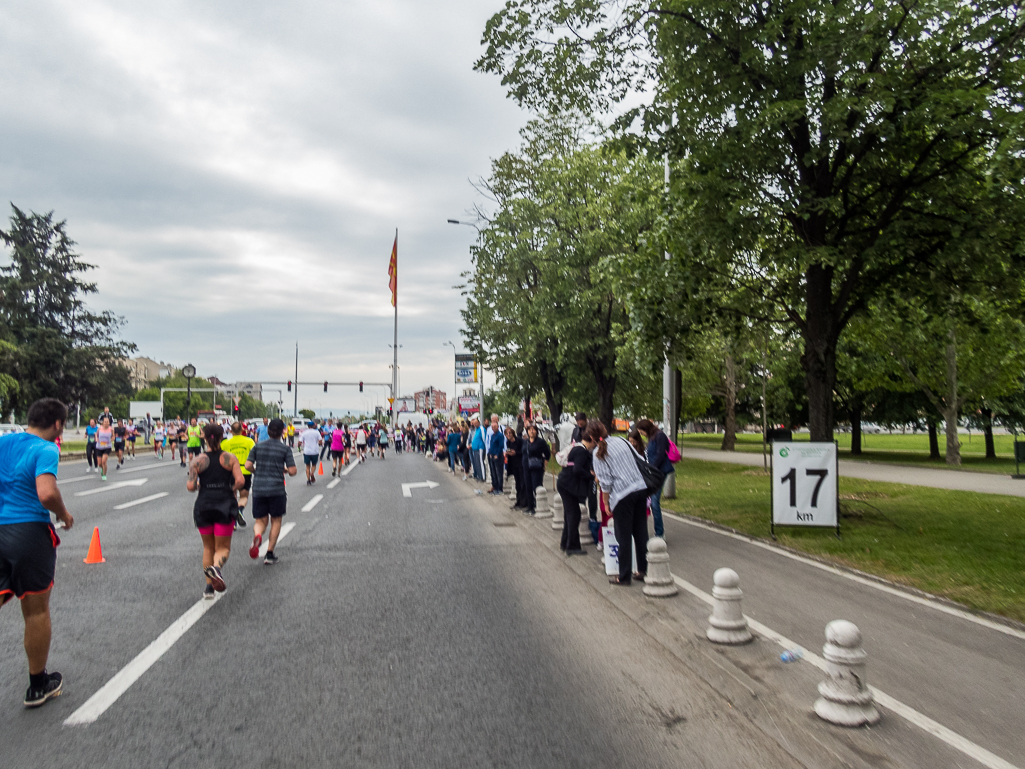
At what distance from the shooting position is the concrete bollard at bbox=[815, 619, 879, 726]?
4352 mm

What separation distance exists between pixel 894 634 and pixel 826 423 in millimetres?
6752

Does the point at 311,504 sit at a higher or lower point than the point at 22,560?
lower

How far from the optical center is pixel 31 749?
396cm

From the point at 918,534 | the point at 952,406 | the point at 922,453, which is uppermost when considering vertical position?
the point at 952,406

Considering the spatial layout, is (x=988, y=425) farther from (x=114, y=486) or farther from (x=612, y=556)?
(x=114, y=486)

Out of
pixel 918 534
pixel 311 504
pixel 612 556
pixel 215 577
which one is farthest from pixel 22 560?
pixel 311 504

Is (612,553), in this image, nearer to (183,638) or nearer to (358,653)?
(358,653)

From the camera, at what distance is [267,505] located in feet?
31.4

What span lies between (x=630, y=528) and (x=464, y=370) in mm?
33102

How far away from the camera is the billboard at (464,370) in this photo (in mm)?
39188

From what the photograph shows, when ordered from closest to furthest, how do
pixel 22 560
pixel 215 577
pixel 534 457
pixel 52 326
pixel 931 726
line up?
pixel 931 726, pixel 22 560, pixel 215 577, pixel 534 457, pixel 52 326

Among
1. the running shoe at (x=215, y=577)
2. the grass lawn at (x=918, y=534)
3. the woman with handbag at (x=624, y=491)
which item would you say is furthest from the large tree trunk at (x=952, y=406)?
the running shoe at (x=215, y=577)

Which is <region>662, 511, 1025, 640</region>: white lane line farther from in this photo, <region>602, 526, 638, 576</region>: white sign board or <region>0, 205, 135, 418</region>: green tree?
<region>0, 205, 135, 418</region>: green tree

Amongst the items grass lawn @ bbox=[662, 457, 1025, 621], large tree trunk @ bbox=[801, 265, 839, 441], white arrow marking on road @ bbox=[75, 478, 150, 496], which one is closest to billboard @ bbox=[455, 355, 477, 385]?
white arrow marking on road @ bbox=[75, 478, 150, 496]
